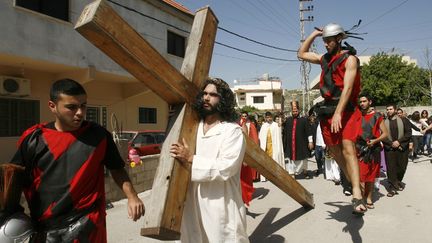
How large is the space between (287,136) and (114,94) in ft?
26.9

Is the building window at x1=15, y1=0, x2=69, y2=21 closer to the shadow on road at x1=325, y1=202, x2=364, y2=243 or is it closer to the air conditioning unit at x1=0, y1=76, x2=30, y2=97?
the air conditioning unit at x1=0, y1=76, x2=30, y2=97

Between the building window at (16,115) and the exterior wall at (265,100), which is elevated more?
the exterior wall at (265,100)

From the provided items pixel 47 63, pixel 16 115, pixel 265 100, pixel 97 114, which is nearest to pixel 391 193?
pixel 47 63

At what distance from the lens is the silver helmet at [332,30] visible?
3.39 meters

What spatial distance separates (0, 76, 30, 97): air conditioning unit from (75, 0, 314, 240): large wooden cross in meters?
9.91

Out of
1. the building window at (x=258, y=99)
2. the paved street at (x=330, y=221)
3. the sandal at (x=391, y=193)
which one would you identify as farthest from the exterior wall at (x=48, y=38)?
the building window at (x=258, y=99)

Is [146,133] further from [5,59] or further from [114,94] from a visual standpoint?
[5,59]

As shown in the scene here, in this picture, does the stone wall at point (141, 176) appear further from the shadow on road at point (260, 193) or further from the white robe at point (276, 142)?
the white robe at point (276, 142)

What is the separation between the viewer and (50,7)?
11430 millimetres

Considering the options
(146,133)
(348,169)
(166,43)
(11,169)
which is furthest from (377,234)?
(166,43)

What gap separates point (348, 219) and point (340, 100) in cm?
265

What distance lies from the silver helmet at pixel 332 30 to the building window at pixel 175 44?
14150mm

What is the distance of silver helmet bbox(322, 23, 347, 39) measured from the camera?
3393 mm

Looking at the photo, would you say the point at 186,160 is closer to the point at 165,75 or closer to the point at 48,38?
the point at 165,75
